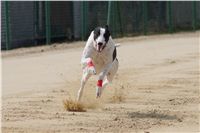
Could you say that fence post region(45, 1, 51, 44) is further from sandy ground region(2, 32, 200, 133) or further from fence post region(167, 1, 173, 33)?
fence post region(167, 1, 173, 33)

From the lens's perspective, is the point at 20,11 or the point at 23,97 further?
the point at 20,11

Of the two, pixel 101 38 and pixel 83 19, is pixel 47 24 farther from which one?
pixel 101 38

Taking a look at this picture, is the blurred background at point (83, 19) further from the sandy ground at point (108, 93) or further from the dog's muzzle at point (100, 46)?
the dog's muzzle at point (100, 46)

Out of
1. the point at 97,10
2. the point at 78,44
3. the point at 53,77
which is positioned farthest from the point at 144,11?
the point at 53,77

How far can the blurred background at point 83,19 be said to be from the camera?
2311 centimetres

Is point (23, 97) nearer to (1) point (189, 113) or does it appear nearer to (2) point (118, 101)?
(2) point (118, 101)

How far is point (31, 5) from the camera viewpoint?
24203 millimetres

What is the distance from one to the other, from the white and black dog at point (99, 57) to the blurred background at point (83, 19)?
12562mm

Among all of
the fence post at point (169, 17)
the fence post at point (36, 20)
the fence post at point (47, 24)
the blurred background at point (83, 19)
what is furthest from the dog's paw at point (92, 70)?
the fence post at point (169, 17)

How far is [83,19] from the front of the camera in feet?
83.9

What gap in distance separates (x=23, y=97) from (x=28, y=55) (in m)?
9.03

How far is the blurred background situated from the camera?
A: 23.1 metres

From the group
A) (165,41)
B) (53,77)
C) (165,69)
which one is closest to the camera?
(53,77)

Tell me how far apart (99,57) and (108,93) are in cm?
213
